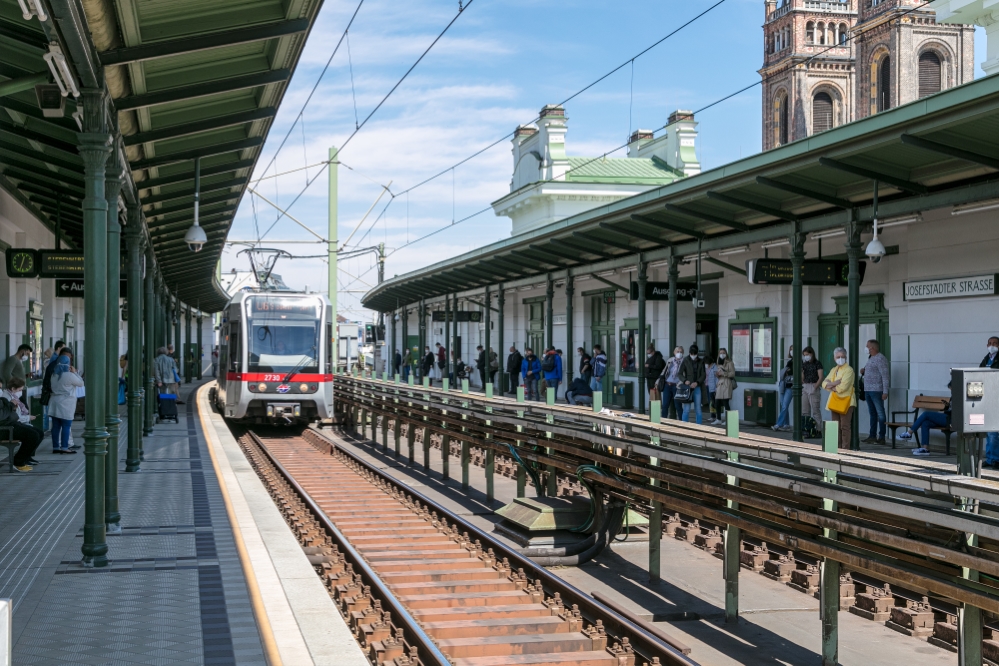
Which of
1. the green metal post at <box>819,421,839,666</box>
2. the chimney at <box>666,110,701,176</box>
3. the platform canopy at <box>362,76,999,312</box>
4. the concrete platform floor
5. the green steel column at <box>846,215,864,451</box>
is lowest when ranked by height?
the concrete platform floor

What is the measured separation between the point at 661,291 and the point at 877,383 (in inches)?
220

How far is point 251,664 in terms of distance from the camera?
18.5ft

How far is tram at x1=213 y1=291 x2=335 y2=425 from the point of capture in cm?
2145

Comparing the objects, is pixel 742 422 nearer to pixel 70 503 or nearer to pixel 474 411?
pixel 474 411

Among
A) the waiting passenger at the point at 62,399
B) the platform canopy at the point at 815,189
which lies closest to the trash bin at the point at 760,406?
the platform canopy at the point at 815,189

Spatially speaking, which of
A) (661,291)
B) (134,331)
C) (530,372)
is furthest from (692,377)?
(134,331)

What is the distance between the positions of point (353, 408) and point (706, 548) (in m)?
15.6

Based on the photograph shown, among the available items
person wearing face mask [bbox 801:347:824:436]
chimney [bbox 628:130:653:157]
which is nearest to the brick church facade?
chimney [bbox 628:130:653:157]

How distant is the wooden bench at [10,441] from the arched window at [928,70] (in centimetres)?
7349

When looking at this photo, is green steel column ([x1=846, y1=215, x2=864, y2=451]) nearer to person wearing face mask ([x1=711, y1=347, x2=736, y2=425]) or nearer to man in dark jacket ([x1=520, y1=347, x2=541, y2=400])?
person wearing face mask ([x1=711, y1=347, x2=736, y2=425])

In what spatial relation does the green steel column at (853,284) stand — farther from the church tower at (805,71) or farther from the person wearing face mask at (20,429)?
the church tower at (805,71)

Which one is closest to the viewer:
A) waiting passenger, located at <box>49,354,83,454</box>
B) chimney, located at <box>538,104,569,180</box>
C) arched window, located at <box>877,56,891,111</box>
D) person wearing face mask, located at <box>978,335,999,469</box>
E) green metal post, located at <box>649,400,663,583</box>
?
green metal post, located at <box>649,400,663,583</box>

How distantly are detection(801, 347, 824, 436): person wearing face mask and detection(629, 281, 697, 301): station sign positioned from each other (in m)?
3.08

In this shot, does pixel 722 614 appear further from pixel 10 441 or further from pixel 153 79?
pixel 10 441
